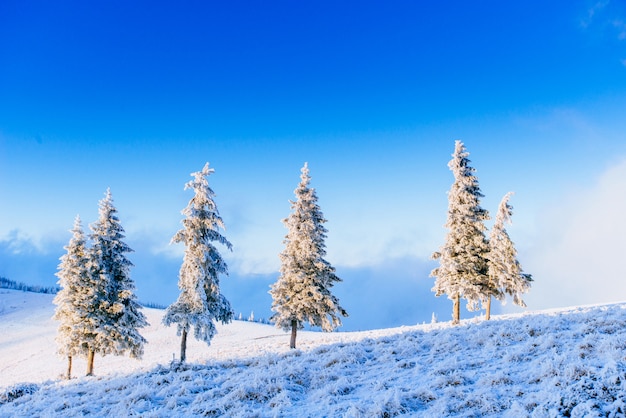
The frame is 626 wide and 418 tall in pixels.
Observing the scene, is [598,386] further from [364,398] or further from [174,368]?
[174,368]

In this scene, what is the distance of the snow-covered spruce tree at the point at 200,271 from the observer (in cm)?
2742

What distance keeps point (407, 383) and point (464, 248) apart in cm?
2226

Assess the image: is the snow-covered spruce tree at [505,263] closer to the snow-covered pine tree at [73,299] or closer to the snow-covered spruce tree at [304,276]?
the snow-covered spruce tree at [304,276]

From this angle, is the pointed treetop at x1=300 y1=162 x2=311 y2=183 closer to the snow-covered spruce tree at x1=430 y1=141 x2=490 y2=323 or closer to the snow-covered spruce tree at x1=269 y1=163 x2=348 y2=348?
the snow-covered spruce tree at x1=269 y1=163 x2=348 y2=348

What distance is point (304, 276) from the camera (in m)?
31.6

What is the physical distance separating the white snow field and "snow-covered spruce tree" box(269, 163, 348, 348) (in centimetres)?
1069

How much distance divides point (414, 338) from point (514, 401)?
456 inches

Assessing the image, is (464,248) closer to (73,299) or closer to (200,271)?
(200,271)

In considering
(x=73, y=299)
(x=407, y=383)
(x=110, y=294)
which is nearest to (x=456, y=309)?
(x=407, y=383)

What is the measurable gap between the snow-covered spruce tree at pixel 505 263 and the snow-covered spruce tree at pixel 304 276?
12.4 m

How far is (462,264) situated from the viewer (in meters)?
31.9

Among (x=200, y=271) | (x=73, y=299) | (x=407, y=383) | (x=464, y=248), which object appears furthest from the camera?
(x=464, y=248)

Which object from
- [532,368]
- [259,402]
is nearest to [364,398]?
[259,402]

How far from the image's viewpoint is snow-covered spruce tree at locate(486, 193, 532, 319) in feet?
106
